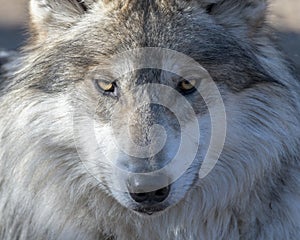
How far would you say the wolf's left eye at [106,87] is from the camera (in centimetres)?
444

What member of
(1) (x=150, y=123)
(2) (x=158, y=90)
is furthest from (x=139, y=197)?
(2) (x=158, y=90)

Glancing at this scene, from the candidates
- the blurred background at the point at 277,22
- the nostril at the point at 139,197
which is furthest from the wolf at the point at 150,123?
the blurred background at the point at 277,22

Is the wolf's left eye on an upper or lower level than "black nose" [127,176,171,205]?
upper

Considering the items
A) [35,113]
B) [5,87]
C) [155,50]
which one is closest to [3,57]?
[5,87]

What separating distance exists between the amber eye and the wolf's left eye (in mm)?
323

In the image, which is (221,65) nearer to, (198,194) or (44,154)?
(198,194)

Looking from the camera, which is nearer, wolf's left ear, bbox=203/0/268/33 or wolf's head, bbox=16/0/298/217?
wolf's head, bbox=16/0/298/217

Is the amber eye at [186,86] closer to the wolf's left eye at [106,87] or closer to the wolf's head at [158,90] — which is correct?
the wolf's head at [158,90]

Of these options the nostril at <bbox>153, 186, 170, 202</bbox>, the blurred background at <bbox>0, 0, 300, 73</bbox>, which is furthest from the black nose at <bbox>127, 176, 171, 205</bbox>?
the blurred background at <bbox>0, 0, 300, 73</bbox>

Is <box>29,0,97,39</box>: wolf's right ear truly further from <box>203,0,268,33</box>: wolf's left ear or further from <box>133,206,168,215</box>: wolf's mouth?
<box>133,206,168,215</box>: wolf's mouth

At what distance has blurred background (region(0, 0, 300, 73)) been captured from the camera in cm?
771

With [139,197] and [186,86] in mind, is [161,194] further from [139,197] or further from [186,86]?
[186,86]

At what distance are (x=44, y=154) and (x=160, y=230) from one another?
74 centimetres

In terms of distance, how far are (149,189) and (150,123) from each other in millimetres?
334
